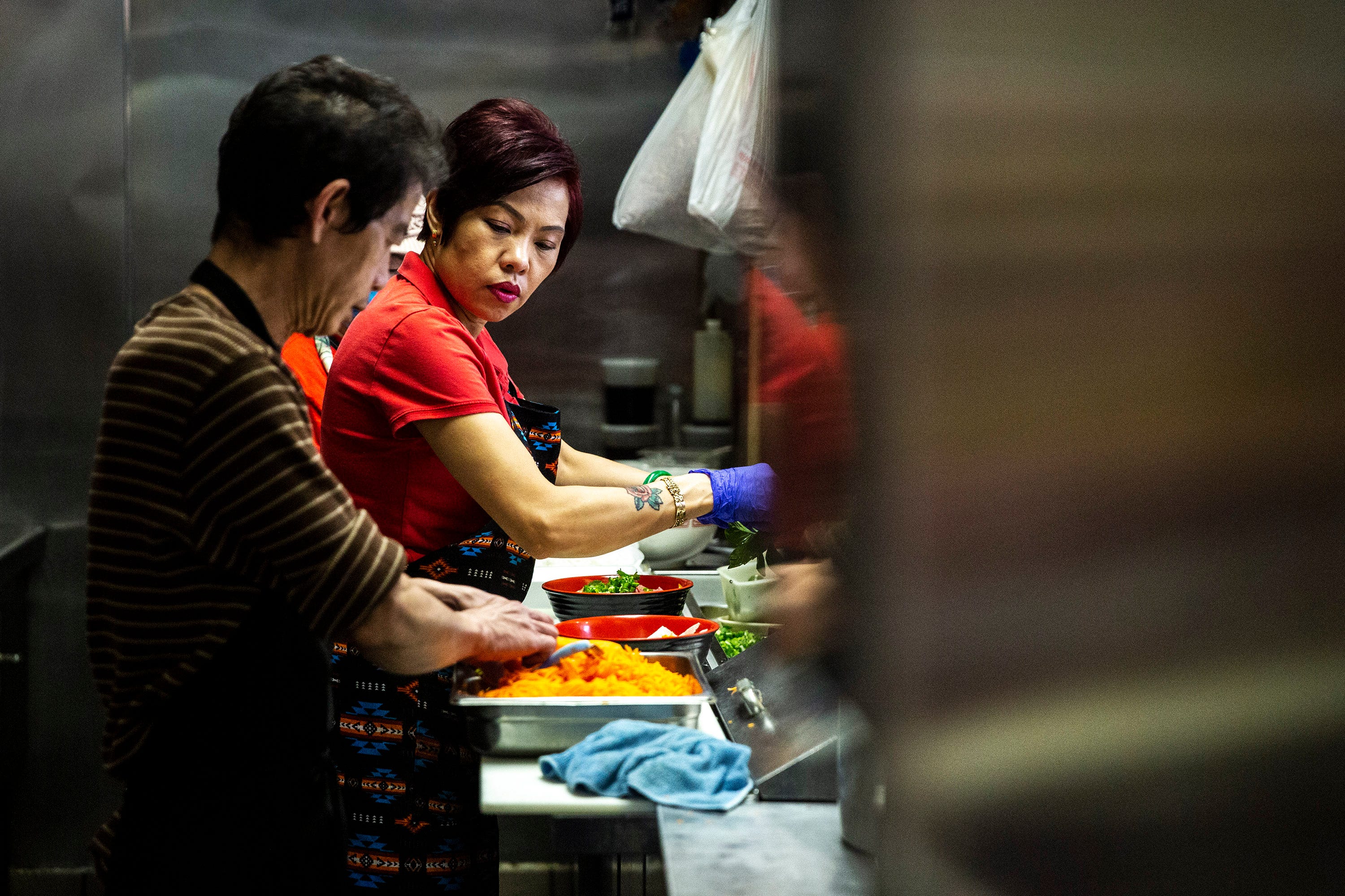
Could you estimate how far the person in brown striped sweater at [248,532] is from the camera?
1.13m

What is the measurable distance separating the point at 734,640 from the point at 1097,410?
5.66 ft

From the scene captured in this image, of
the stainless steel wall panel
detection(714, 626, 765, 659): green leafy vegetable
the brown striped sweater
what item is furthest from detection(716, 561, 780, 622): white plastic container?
the stainless steel wall panel

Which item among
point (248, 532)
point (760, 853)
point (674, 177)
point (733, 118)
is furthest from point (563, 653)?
point (674, 177)

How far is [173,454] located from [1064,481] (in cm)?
94

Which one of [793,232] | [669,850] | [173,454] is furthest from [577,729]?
[793,232]

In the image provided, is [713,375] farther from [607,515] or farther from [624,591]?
[607,515]

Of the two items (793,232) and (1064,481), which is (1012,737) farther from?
(793,232)

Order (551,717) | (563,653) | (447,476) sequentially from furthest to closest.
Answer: (447,476) → (563,653) → (551,717)

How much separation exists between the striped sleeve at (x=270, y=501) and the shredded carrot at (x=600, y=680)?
0.44 metres

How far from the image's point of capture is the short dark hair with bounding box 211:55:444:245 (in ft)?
3.92

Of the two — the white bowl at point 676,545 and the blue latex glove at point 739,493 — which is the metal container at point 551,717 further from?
the white bowl at point 676,545

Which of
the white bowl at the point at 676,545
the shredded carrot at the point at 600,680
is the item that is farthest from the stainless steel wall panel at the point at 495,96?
the shredded carrot at the point at 600,680

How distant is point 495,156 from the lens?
195cm

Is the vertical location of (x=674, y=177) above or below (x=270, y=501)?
above
